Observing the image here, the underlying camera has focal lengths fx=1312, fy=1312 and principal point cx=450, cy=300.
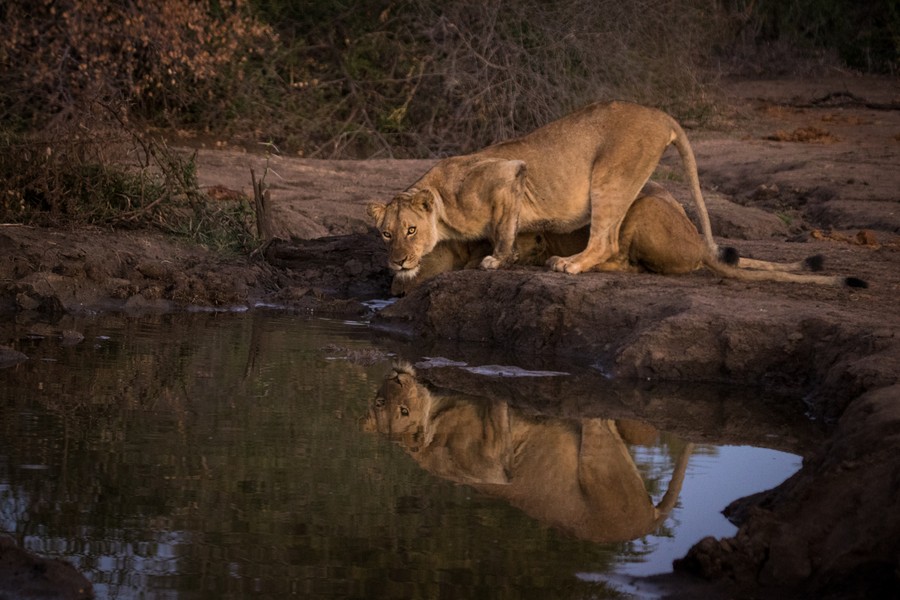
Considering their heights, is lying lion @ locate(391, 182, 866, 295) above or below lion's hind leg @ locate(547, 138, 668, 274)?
below

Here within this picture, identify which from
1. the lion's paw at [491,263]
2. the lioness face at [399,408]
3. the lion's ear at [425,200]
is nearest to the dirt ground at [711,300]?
the lion's paw at [491,263]

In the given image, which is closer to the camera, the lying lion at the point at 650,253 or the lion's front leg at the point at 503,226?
the lying lion at the point at 650,253

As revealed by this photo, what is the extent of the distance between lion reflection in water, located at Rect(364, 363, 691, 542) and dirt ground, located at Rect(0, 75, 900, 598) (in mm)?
459

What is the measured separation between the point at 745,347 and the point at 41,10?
879cm

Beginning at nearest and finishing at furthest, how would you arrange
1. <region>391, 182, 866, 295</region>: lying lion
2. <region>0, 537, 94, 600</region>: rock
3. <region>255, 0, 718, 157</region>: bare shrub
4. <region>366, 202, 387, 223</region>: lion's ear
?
<region>0, 537, 94, 600</region>: rock, <region>391, 182, 866, 295</region>: lying lion, <region>366, 202, 387, 223</region>: lion's ear, <region>255, 0, 718, 157</region>: bare shrub

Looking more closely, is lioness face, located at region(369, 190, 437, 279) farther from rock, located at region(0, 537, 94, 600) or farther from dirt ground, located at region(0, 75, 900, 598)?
rock, located at region(0, 537, 94, 600)

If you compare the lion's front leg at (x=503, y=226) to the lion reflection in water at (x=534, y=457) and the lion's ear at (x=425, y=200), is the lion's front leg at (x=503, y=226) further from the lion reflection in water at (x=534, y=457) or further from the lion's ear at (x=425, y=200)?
the lion reflection in water at (x=534, y=457)

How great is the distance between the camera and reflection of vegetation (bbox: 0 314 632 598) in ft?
11.8

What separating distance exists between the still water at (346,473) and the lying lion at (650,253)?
169 cm

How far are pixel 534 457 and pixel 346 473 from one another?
80 centimetres

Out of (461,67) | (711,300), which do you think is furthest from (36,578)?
(461,67)

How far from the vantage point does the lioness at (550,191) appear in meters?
8.30

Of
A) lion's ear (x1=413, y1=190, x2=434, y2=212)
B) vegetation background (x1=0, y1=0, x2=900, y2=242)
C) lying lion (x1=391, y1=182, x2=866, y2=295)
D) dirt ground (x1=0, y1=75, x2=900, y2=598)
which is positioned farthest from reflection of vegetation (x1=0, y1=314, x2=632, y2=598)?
vegetation background (x1=0, y1=0, x2=900, y2=242)

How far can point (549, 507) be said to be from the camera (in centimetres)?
434
